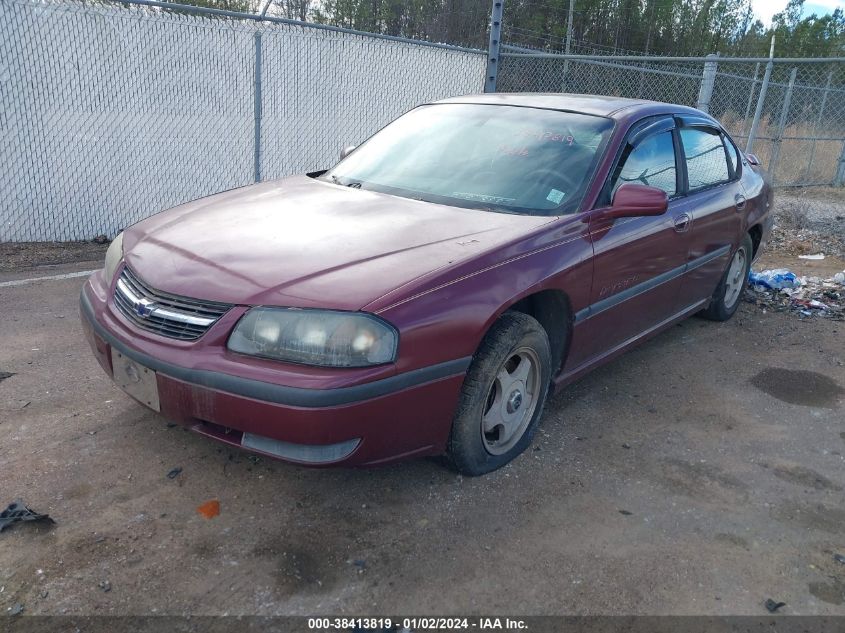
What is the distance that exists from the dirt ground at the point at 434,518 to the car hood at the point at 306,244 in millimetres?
852

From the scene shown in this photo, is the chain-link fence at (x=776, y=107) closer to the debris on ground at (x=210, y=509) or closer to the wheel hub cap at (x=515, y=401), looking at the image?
the wheel hub cap at (x=515, y=401)

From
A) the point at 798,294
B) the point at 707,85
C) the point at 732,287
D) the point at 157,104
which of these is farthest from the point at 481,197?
the point at 707,85

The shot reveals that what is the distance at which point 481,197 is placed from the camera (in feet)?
11.3

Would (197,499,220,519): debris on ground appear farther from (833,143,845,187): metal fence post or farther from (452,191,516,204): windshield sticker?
(833,143,845,187): metal fence post

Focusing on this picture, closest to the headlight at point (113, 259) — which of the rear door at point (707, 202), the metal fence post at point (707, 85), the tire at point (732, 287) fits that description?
the rear door at point (707, 202)

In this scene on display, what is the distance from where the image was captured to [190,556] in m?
2.47

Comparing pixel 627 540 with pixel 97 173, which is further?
pixel 97 173

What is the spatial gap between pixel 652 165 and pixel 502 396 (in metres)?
1.73

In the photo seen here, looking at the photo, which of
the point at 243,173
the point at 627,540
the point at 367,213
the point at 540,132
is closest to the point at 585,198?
the point at 540,132

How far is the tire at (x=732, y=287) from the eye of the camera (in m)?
5.28

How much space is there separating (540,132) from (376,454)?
2.05 m

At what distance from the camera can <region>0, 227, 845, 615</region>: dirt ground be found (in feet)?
7.73

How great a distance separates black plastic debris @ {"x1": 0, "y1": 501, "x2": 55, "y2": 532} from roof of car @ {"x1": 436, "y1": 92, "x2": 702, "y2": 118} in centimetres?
309

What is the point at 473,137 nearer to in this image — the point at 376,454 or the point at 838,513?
the point at 376,454
